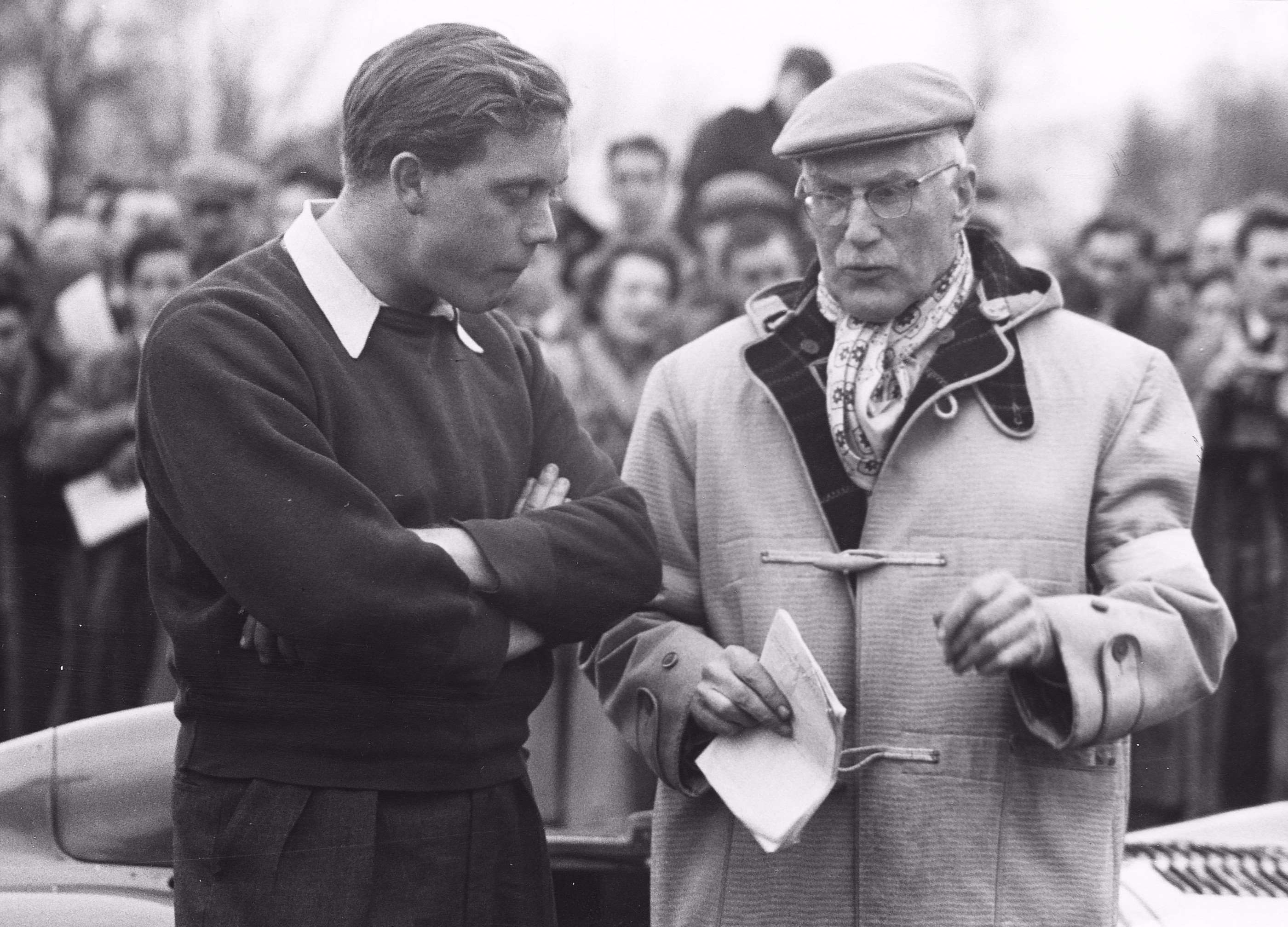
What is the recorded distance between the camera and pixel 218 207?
16.2 feet

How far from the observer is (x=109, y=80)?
4.99m

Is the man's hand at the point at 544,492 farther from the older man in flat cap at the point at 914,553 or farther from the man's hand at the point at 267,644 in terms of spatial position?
the man's hand at the point at 267,644

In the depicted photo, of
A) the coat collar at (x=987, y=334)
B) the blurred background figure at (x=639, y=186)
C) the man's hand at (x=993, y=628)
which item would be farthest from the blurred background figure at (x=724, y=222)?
the man's hand at (x=993, y=628)

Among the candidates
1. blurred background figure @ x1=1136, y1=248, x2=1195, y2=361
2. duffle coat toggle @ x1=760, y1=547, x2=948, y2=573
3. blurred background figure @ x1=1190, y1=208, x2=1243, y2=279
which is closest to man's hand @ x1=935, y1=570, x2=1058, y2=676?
duffle coat toggle @ x1=760, y1=547, x2=948, y2=573

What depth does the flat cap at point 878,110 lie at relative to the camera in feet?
7.67

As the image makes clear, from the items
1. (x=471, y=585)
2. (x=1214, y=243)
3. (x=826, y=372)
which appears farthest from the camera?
(x=1214, y=243)

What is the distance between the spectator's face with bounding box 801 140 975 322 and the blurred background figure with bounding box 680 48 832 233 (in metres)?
2.49

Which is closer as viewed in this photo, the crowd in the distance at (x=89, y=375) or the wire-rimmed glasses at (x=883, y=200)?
the wire-rimmed glasses at (x=883, y=200)

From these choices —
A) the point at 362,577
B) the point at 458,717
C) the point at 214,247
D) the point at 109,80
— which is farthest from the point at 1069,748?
the point at 109,80

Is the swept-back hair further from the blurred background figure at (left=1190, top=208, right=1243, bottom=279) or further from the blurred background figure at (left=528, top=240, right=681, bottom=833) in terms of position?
the blurred background figure at (left=1190, top=208, right=1243, bottom=279)

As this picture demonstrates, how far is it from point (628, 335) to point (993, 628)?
3.04 metres

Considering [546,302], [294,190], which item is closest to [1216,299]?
[546,302]

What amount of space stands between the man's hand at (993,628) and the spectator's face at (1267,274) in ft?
12.0

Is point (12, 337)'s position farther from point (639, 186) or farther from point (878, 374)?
point (878, 374)
